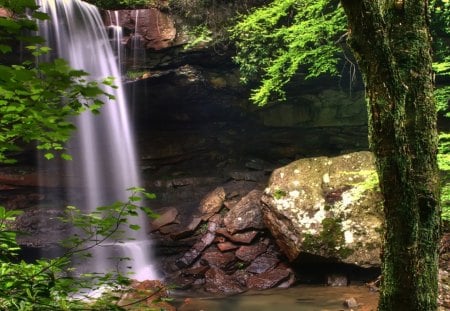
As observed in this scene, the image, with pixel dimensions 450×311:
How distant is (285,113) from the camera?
447 inches

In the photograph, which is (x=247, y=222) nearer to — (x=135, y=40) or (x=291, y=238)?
(x=291, y=238)

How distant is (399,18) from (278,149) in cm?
963

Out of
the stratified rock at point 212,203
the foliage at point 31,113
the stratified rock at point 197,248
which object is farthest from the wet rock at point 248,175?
the foliage at point 31,113

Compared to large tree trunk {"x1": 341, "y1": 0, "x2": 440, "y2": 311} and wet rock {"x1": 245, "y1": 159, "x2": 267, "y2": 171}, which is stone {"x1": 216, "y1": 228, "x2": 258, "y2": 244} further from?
large tree trunk {"x1": 341, "y1": 0, "x2": 440, "y2": 311}

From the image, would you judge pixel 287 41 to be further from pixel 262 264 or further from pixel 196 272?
pixel 196 272

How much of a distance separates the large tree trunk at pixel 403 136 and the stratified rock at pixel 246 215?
22.3 feet

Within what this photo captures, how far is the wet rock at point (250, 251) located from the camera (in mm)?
8836

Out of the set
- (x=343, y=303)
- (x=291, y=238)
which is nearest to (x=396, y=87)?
(x=343, y=303)

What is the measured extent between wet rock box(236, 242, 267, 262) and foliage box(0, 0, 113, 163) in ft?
23.9

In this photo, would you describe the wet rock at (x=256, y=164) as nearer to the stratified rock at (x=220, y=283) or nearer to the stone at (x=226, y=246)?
the stone at (x=226, y=246)

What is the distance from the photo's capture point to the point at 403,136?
2348 mm

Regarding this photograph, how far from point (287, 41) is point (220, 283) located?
18.4 feet

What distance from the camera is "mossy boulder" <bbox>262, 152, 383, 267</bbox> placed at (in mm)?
7559

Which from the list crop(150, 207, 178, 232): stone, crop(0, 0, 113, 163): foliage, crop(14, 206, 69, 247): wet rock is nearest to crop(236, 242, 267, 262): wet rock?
crop(150, 207, 178, 232): stone
